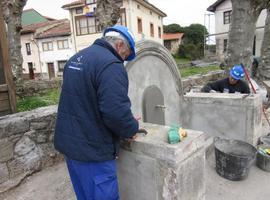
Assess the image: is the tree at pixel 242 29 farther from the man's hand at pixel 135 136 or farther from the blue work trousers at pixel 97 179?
the blue work trousers at pixel 97 179

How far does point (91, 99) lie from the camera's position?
1.99 metres

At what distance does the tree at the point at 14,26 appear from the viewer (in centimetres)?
805

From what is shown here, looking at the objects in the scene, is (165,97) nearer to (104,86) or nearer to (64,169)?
(64,169)

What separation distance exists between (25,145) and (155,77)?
2.30 metres

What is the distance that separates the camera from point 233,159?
12.0 ft

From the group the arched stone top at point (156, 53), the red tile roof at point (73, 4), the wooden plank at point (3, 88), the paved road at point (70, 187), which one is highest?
the red tile roof at point (73, 4)

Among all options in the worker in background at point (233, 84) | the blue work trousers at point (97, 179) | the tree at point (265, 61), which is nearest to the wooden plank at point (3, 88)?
the blue work trousers at point (97, 179)

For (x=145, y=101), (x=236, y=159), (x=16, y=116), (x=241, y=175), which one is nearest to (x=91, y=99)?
(x=145, y=101)

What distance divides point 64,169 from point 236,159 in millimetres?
2667

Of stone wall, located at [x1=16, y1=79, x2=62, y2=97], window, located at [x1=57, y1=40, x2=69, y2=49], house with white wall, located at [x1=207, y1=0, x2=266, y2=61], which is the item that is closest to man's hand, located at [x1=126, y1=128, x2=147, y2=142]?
stone wall, located at [x1=16, y1=79, x2=62, y2=97]

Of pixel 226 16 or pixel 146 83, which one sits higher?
pixel 226 16

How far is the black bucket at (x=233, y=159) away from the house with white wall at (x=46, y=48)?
27768 mm

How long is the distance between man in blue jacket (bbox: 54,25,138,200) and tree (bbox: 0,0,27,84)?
7205mm

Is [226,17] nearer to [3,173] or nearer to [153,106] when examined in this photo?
[153,106]
